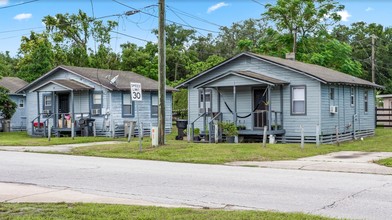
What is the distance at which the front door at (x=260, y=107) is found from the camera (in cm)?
2606

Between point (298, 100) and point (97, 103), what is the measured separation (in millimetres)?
13663

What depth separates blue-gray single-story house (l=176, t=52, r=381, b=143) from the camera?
25.0m

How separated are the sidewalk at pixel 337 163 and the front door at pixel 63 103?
20483 millimetres

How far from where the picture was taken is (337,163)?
53.4 ft

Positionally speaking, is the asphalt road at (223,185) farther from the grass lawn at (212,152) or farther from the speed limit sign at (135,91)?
the speed limit sign at (135,91)

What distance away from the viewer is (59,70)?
34.7 metres

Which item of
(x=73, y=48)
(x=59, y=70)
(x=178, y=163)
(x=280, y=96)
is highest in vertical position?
(x=73, y=48)

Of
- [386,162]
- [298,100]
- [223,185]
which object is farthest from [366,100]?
[223,185]

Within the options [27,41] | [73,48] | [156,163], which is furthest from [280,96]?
[27,41]

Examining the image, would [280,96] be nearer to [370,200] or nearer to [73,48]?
[370,200]

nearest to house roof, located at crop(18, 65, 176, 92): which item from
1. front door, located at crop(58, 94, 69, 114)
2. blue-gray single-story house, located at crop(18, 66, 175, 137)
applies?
blue-gray single-story house, located at crop(18, 66, 175, 137)

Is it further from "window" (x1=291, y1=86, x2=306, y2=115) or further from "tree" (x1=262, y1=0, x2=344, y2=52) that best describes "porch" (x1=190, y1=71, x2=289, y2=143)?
"tree" (x1=262, y1=0, x2=344, y2=52)

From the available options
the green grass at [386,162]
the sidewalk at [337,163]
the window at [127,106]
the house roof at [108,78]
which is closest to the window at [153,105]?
the house roof at [108,78]

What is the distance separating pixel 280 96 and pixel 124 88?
1095 centimetres
